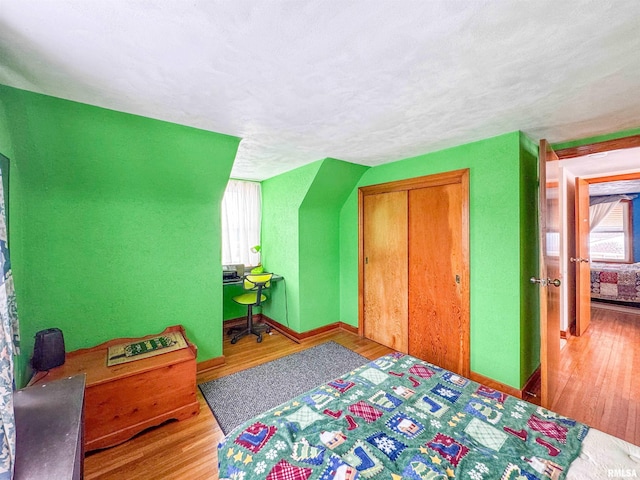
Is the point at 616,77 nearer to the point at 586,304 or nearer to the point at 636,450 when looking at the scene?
the point at 636,450

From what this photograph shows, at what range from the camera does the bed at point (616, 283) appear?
4574 mm

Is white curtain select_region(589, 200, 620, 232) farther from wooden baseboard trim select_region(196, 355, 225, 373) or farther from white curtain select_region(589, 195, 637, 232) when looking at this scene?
wooden baseboard trim select_region(196, 355, 225, 373)

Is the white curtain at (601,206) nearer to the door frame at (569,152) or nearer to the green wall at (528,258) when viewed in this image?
the door frame at (569,152)

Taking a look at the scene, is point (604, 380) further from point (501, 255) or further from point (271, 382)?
point (271, 382)

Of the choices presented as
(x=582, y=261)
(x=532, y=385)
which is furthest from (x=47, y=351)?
(x=582, y=261)

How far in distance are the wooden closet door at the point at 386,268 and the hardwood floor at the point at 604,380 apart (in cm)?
149

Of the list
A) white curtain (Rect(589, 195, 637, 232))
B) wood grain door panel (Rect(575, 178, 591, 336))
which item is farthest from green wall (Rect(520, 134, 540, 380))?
white curtain (Rect(589, 195, 637, 232))

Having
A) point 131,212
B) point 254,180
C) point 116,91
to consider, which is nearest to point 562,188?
point 254,180

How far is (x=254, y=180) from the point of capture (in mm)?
4117

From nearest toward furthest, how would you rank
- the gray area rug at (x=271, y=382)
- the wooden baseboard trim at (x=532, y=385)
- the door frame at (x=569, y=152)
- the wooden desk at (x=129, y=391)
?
the wooden desk at (x=129, y=391) < the door frame at (x=569, y=152) < the gray area rug at (x=271, y=382) < the wooden baseboard trim at (x=532, y=385)

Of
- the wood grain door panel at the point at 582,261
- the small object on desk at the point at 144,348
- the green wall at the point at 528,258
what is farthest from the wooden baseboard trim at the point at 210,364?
the wood grain door panel at the point at 582,261

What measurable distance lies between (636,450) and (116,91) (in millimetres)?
3088

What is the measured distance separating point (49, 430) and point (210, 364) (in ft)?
6.06

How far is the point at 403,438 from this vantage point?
1.18m
